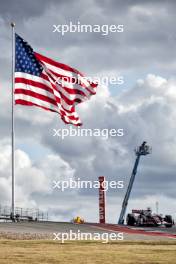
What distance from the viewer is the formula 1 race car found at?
184 feet

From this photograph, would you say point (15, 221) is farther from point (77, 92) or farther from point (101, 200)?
point (101, 200)

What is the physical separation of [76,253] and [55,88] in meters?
14.0

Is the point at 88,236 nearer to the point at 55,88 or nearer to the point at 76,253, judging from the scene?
the point at 55,88

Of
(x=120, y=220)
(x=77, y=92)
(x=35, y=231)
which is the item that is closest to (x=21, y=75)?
(x=77, y=92)

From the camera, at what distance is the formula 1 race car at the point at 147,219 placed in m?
56.0

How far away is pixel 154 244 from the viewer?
3234 cm

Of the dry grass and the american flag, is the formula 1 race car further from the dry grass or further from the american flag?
the dry grass

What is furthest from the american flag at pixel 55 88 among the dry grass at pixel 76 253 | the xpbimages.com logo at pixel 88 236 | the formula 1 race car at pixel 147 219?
the formula 1 race car at pixel 147 219

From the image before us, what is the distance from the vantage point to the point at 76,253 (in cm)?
2462

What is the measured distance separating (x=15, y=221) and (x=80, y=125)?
11.7 meters

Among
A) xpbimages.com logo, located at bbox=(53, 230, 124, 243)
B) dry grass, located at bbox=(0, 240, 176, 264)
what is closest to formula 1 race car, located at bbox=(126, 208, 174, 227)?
xpbimages.com logo, located at bbox=(53, 230, 124, 243)

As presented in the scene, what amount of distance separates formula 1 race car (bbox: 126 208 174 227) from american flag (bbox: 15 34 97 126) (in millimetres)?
22048

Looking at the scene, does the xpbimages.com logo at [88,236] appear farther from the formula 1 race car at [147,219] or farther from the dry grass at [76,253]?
the formula 1 race car at [147,219]

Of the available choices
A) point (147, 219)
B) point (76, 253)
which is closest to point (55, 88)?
point (76, 253)
